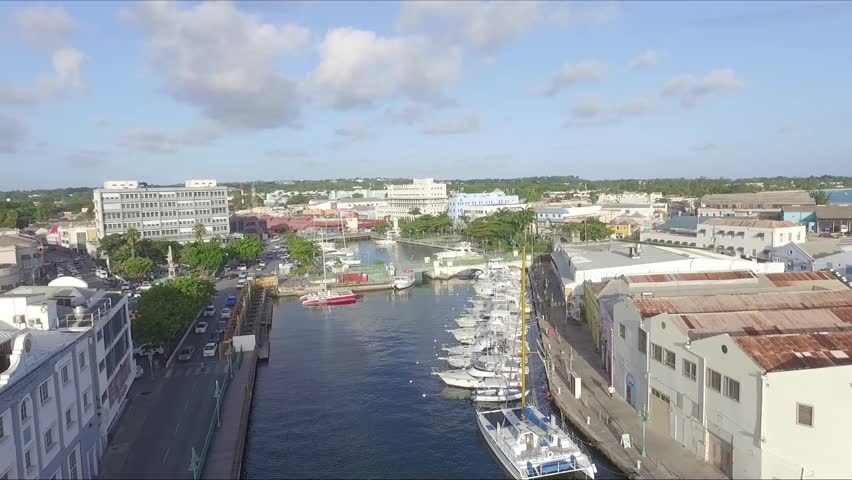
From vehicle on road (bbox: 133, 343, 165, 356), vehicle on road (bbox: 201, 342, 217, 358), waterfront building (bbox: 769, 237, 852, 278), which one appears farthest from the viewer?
waterfront building (bbox: 769, 237, 852, 278)

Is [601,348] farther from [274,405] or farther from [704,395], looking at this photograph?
[274,405]

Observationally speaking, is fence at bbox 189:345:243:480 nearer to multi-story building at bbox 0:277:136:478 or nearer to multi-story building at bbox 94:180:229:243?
multi-story building at bbox 0:277:136:478

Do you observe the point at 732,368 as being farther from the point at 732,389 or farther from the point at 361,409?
the point at 361,409

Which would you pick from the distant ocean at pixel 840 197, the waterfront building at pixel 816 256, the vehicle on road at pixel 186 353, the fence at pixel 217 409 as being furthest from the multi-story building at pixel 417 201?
the fence at pixel 217 409

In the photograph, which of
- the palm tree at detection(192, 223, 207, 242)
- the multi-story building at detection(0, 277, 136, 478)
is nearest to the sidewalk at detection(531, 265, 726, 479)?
the multi-story building at detection(0, 277, 136, 478)

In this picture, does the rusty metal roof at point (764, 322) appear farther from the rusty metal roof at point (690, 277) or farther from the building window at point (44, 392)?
the building window at point (44, 392)

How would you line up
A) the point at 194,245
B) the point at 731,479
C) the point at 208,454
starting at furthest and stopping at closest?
the point at 194,245 → the point at 208,454 → the point at 731,479

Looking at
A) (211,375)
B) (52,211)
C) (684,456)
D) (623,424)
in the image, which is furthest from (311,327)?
(52,211)
